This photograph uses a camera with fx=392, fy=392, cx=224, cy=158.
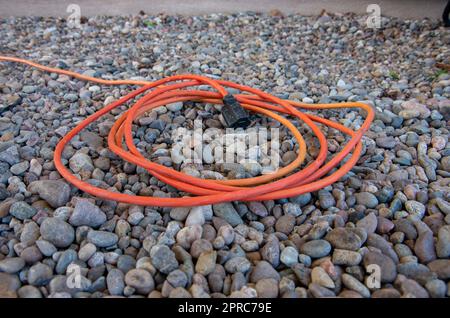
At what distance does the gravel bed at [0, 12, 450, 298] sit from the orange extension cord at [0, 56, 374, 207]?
6 cm

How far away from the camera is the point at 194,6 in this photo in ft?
11.6

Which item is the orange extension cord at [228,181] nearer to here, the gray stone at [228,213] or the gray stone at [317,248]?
the gray stone at [228,213]

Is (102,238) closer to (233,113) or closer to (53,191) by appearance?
(53,191)

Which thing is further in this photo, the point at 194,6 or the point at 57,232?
the point at 194,6

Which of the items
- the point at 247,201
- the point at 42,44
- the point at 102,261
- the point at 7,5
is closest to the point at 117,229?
the point at 102,261

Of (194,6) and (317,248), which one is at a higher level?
(194,6)

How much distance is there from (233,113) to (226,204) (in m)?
0.58

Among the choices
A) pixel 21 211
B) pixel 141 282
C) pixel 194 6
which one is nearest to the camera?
pixel 141 282

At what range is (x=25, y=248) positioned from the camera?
1192mm

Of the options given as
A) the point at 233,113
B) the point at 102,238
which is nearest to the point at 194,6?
the point at 233,113

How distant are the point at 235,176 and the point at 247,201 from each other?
0.16m

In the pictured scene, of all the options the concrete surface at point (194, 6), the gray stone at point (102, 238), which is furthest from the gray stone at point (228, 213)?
the concrete surface at point (194, 6)

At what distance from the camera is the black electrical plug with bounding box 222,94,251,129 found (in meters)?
1.82

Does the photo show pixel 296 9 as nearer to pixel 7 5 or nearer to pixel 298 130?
pixel 298 130
